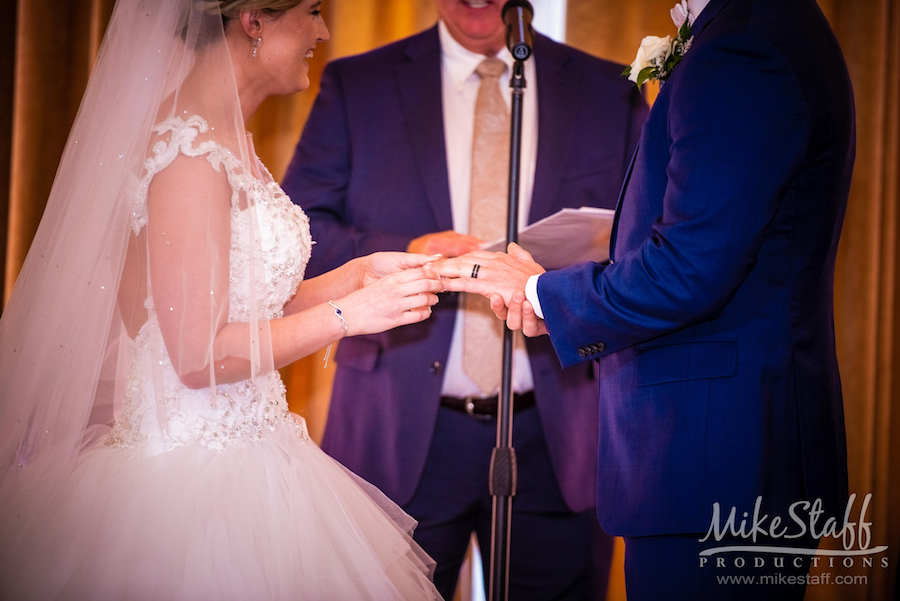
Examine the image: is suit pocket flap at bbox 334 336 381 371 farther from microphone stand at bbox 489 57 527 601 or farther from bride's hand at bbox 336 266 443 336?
bride's hand at bbox 336 266 443 336

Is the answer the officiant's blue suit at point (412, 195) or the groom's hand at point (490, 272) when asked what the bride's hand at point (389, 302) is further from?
the officiant's blue suit at point (412, 195)

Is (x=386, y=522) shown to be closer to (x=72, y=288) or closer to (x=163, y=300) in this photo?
(x=163, y=300)

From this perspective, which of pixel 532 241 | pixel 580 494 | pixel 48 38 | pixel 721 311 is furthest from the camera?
pixel 48 38

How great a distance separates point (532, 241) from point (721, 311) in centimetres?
79

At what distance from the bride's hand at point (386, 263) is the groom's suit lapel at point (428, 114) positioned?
2.06 ft

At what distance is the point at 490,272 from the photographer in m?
1.81

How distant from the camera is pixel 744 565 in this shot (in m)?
1.42

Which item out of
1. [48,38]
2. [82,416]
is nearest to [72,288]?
[82,416]

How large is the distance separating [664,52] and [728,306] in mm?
672

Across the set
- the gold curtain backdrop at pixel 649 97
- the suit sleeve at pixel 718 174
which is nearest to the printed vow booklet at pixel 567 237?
the suit sleeve at pixel 718 174

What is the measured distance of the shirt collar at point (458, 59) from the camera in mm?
2703

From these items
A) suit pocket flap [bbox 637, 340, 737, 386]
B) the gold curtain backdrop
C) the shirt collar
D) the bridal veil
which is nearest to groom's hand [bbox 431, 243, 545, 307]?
suit pocket flap [bbox 637, 340, 737, 386]

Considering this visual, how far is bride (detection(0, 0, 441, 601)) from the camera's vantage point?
4.61 ft

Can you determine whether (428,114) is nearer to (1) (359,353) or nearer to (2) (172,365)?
(1) (359,353)
